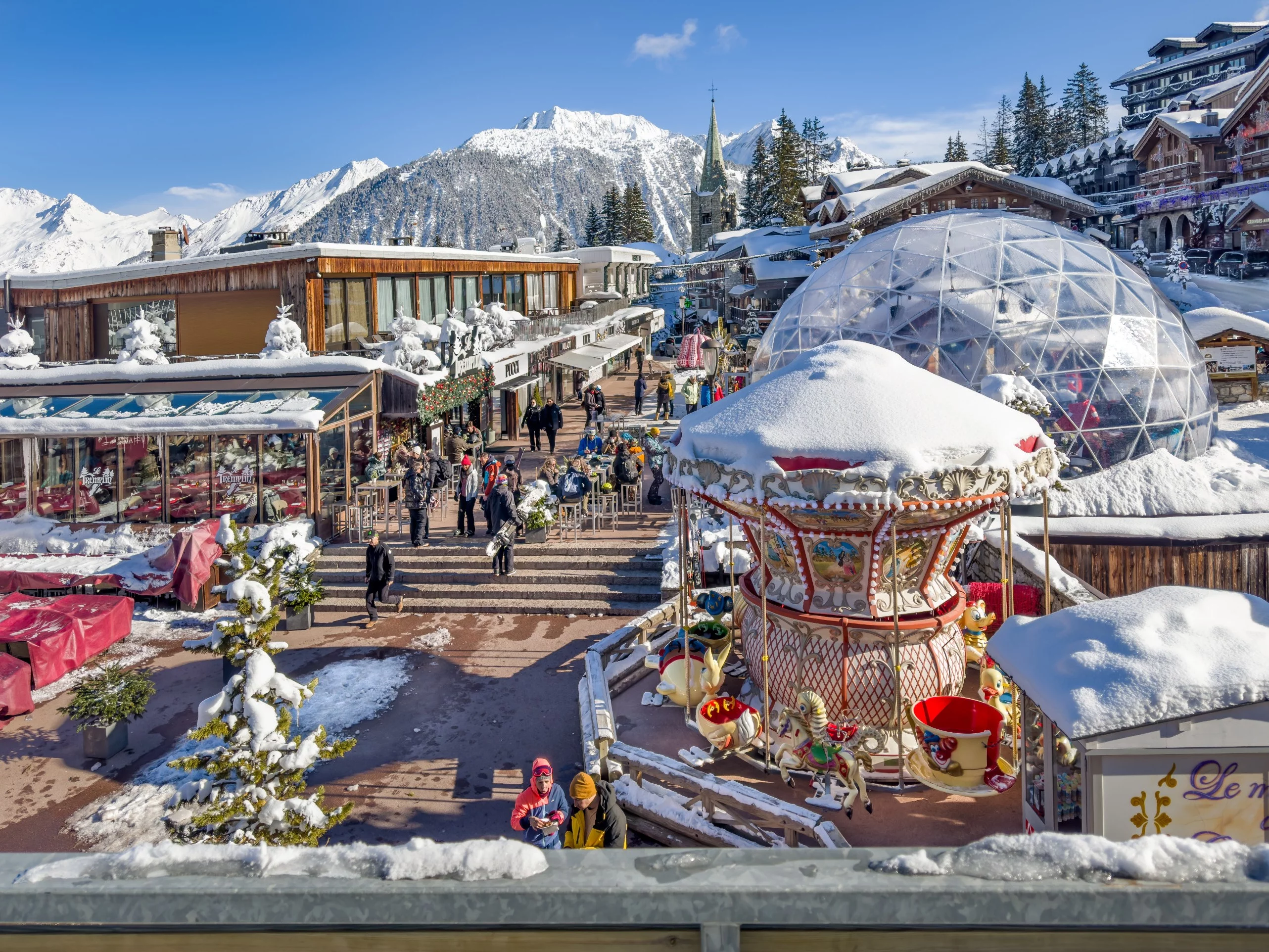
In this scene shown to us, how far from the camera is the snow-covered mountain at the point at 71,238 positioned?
13500 centimetres

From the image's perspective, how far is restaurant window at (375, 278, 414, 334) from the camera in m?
26.3

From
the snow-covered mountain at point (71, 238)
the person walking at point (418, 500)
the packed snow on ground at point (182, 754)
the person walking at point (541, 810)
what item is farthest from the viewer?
the snow-covered mountain at point (71, 238)

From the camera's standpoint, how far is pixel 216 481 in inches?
731

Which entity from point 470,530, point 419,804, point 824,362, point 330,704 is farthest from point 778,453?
point 470,530

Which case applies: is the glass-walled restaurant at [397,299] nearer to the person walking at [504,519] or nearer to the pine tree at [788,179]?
the person walking at [504,519]

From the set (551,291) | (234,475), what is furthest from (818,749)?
(551,291)

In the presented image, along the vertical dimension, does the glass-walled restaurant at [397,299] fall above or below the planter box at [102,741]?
above

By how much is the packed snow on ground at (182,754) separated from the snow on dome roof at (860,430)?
549 cm

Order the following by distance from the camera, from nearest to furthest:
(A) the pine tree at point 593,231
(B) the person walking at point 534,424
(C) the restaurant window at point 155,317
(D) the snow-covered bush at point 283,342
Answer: (D) the snow-covered bush at point 283,342 < (C) the restaurant window at point 155,317 < (B) the person walking at point 534,424 < (A) the pine tree at point 593,231

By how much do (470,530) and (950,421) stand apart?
11286mm

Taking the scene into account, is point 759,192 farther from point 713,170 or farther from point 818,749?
point 818,749

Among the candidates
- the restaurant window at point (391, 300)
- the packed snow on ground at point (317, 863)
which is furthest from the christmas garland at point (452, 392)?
the packed snow on ground at point (317, 863)

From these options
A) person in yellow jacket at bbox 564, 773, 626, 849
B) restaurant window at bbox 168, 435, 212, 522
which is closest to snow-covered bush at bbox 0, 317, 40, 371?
restaurant window at bbox 168, 435, 212, 522

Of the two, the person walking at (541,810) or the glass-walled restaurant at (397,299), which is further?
the glass-walled restaurant at (397,299)
